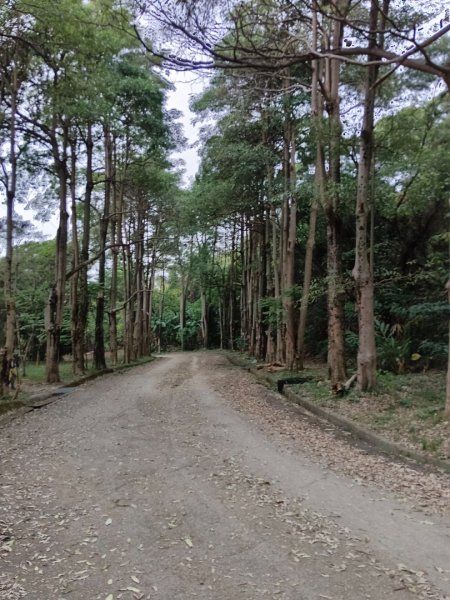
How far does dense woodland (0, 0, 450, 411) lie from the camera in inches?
373

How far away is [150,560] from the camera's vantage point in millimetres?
3551

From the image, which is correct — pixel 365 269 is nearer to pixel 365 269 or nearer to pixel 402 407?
pixel 365 269

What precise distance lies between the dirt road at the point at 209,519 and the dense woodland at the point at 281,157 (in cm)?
433

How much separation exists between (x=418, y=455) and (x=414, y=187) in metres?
10.1

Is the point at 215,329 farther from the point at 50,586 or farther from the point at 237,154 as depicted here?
the point at 50,586

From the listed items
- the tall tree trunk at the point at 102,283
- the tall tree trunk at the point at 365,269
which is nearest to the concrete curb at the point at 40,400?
the tall tree trunk at the point at 102,283

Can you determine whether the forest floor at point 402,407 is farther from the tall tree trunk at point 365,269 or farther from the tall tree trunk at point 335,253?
the tall tree trunk at point 335,253

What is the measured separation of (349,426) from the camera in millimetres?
8445

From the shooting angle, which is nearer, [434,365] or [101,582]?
[101,582]

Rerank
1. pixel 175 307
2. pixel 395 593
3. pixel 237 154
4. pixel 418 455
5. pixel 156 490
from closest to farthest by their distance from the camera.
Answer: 1. pixel 395 593
2. pixel 156 490
3. pixel 418 455
4. pixel 237 154
5. pixel 175 307

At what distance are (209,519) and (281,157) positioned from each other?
14800 mm

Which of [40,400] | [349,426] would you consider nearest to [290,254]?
[349,426]

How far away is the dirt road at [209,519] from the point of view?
3246 millimetres

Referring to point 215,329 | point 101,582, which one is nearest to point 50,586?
point 101,582
